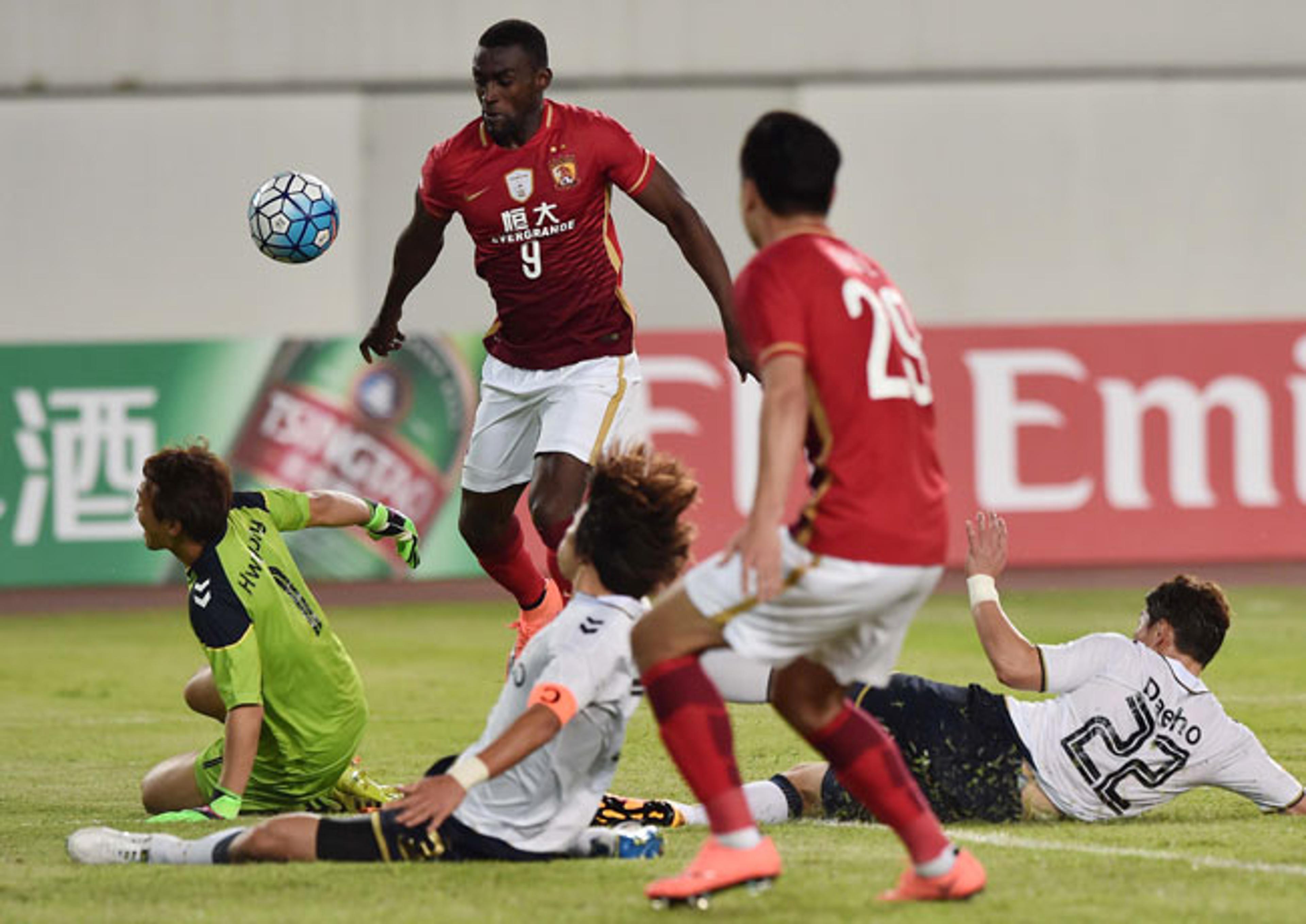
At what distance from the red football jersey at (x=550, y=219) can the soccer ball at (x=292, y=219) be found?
2.57 ft

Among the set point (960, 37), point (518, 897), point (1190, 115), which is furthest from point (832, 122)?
point (518, 897)

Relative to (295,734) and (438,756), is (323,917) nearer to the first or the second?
(295,734)

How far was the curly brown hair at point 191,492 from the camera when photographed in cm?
650

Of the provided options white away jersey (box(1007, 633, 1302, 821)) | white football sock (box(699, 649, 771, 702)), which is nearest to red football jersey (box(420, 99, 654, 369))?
white football sock (box(699, 649, 771, 702))

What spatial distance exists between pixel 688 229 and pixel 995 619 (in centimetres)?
223

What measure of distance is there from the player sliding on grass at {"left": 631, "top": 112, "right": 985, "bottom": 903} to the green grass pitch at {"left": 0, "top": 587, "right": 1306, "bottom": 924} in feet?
0.70

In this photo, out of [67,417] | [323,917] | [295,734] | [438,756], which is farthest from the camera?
[67,417]

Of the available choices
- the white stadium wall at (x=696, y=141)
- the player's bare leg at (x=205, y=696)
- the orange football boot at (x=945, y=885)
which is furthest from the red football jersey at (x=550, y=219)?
the white stadium wall at (x=696, y=141)

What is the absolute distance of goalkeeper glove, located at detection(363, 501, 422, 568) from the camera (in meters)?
7.41

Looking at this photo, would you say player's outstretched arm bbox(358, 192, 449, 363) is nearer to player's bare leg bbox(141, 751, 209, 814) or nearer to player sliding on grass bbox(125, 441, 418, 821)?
player sliding on grass bbox(125, 441, 418, 821)

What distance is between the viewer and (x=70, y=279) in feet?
68.1

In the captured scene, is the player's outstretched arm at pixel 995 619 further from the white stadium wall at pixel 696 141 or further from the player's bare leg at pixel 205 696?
the white stadium wall at pixel 696 141

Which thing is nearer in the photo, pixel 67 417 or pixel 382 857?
pixel 382 857

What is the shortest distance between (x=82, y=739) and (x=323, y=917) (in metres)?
4.59
